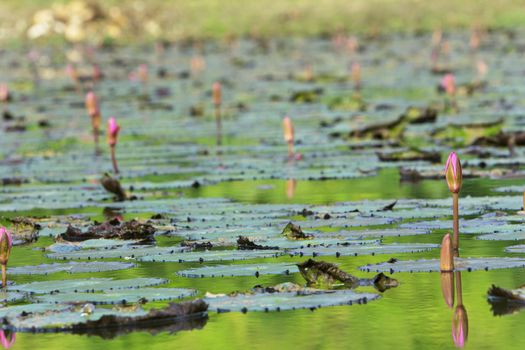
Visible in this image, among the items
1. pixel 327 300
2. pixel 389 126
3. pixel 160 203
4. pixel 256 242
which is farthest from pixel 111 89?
pixel 327 300

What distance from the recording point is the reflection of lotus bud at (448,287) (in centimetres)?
620

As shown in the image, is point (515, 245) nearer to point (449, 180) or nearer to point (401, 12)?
point (449, 180)

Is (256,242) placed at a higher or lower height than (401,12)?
lower

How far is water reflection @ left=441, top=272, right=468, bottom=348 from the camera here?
18.0ft

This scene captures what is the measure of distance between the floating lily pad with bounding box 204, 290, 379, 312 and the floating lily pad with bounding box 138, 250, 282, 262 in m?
1.15

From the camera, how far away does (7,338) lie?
5812 mm

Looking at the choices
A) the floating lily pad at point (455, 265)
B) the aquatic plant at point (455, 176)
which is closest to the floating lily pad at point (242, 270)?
the floating lily pad at point (455, 265)

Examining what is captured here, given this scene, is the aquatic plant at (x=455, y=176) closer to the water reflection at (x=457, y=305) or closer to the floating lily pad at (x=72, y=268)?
the water reflection at (x=457, y=305)

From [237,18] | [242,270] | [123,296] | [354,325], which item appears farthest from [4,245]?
[237,18]

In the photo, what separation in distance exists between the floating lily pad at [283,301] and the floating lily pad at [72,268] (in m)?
1.24

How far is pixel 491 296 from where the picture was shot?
20.3 ft

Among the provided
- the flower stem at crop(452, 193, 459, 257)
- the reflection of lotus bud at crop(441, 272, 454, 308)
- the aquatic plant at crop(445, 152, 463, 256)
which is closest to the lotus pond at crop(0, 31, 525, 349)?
the reflection of lotus bud at crop(441, 272, 454, 308)

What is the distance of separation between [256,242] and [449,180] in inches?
55.2

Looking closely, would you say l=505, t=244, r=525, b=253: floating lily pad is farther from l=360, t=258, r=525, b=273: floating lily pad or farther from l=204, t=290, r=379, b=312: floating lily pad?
l=204, t=290, r=379, b=312: floating lily pad
